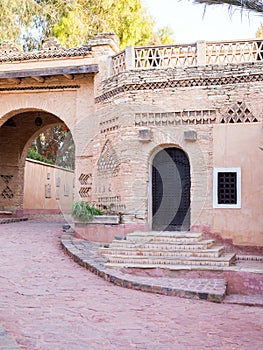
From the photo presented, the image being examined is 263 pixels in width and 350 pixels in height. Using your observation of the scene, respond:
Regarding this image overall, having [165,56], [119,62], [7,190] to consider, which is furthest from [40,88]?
[7,190]

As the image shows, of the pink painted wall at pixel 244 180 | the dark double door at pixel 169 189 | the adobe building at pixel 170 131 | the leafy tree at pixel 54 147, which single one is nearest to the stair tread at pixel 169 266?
the pink painted wall at pixel 244 180

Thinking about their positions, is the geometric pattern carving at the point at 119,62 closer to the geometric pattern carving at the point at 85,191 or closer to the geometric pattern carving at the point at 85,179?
the geometric pattern carving at the point at 85,179

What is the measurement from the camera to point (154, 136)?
11.2 m

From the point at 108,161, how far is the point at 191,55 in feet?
12.0

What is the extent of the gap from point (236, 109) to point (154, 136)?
2205 millimetres

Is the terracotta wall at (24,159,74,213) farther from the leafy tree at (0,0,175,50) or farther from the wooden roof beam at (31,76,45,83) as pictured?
the wooden roof beam at (31,76,45,83)

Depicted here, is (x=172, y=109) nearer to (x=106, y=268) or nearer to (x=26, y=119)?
(x=106, y=268)

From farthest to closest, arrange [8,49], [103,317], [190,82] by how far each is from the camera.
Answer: [8,49] → [190,82] → [103,317]

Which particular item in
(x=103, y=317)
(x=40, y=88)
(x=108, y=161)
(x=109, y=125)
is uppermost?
(x=40, y=88)

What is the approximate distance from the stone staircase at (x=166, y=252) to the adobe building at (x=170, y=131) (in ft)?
→ 3.83

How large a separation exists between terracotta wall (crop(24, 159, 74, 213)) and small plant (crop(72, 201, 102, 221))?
29.6ft

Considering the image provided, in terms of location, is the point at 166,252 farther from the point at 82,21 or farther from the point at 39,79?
the point at 82,21

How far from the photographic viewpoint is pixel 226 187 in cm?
1061

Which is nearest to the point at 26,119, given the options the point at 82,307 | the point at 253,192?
the point at 253,192
